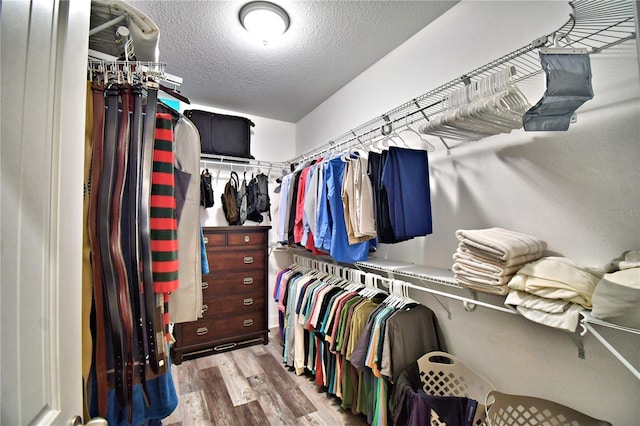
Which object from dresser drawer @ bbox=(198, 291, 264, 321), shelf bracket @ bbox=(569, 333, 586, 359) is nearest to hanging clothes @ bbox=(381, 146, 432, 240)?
shelf bracket @ bbox=(569, 333, 586, 359)

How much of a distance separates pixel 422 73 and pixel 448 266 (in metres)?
1.36

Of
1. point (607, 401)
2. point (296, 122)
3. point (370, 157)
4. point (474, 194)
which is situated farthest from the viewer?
point (296, 122)

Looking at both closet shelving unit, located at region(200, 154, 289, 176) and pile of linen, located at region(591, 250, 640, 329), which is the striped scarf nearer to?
pile of linen, located at region(591, 250, 640, 329)

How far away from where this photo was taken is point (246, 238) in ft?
9.31

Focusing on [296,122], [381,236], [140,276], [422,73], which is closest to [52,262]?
[140,276]

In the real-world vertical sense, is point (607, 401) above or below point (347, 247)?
below

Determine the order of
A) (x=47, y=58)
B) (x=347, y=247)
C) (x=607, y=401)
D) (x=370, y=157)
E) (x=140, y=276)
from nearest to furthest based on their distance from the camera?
(x=47, y=58), (x=140, y=276), (x=607, y=401), (x=370, y=157), (x=347, y=247)

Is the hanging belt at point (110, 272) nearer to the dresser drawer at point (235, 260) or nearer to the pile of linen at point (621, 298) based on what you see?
the pile of linen at point (621, 298)

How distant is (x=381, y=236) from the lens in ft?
5.22

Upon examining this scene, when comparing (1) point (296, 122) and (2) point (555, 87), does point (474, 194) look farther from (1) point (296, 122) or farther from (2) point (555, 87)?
(1) point (296, 122)

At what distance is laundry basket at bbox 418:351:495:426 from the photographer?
4.67 feet

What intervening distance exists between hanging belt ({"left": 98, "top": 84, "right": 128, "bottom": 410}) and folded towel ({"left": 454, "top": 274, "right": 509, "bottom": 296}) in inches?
51.8

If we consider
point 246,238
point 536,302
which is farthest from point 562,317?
point 246,238

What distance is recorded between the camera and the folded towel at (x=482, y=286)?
1095 mm
